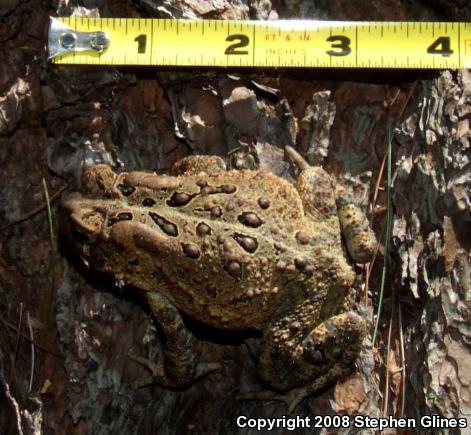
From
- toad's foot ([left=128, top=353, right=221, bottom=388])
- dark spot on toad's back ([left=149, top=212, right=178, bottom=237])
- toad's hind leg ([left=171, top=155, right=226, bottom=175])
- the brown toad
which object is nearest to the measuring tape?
toad's hind leg ([left=171, top=155, right=226, bottom=175])

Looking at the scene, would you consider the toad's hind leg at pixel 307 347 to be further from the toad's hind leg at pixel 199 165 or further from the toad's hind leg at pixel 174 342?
the toad's hind leg at pixel 199 165

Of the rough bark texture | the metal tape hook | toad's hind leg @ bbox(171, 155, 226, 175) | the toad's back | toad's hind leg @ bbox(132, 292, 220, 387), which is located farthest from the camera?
the metal tape hook

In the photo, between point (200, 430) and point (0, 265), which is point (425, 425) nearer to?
point (200, 430)

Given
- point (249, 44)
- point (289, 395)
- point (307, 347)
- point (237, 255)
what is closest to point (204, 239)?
point (237, 255)

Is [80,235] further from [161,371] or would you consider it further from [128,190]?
[161,371]

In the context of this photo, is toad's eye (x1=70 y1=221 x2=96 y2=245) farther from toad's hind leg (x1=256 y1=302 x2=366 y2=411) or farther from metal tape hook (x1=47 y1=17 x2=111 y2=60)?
metal tape hook (x1=47 y1=17 x2=111 y2=60)

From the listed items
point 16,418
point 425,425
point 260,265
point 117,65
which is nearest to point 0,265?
point 16,418
